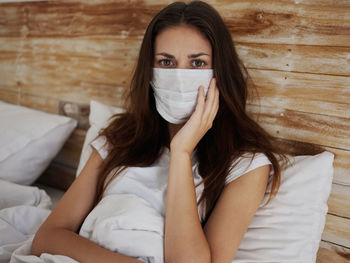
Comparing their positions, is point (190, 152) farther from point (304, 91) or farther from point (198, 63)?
point (304, 91)

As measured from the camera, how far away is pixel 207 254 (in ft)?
3.08

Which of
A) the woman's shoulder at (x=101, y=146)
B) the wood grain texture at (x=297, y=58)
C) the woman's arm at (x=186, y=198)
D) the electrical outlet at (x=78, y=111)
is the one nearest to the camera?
the woman's arm at (x=186, y=198)

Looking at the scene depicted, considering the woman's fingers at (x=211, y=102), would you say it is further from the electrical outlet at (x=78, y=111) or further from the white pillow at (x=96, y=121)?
the electrical outlet at (x=78, y=111)

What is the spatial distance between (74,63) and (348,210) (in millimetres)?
1458

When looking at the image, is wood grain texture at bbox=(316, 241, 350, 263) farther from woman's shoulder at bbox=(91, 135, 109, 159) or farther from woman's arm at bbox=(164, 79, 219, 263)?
woman's shoulder at bbox=(91, 135, 109, 159)

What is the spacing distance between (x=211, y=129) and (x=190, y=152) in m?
0.22

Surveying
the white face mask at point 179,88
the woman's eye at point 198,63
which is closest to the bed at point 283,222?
the white face mask at point 179,88

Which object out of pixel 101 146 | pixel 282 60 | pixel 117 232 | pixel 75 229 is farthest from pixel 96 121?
pixel 282 60

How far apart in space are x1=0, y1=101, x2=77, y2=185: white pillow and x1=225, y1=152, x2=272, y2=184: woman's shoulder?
3.30 feet

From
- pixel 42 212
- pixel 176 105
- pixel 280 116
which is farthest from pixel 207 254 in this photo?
pixel 42 212

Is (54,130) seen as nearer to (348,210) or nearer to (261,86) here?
(261,86)

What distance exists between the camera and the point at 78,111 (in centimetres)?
188

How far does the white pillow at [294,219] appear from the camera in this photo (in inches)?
41.9

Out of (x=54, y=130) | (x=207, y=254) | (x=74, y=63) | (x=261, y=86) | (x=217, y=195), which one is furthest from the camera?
(x=74, y=63)
